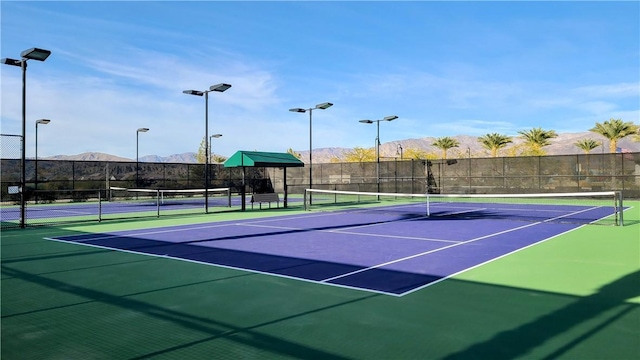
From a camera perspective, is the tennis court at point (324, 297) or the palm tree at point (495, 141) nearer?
the tennis court at point (324, 297)

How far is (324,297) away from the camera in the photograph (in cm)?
608

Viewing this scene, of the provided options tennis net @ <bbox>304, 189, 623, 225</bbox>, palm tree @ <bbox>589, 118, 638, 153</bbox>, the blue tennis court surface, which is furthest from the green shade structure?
palm tree @ <bbox>589, 118, 638, 153</bbox>

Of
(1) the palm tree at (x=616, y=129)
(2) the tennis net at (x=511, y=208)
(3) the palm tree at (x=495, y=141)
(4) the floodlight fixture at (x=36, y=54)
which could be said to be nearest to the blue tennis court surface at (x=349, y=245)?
(2) the tennis net at (x=511, y=208)

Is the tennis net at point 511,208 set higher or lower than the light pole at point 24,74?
lower

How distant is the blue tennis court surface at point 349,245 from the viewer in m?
7.59

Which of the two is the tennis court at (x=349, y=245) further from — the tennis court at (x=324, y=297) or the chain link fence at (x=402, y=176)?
the chain link fence at (x=402, y=176)

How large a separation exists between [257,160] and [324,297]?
16530mm

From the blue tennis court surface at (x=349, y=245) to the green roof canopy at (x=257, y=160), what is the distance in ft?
18.8

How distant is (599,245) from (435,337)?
24.8ft

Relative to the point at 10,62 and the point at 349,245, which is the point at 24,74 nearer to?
the point at 10,62

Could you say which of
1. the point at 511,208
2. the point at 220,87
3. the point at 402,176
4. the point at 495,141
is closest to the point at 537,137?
the point at 495,141

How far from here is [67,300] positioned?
19.8 ft

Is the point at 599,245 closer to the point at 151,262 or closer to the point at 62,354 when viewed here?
the point at 151,262

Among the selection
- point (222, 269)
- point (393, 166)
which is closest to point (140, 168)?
point (393, 166)
